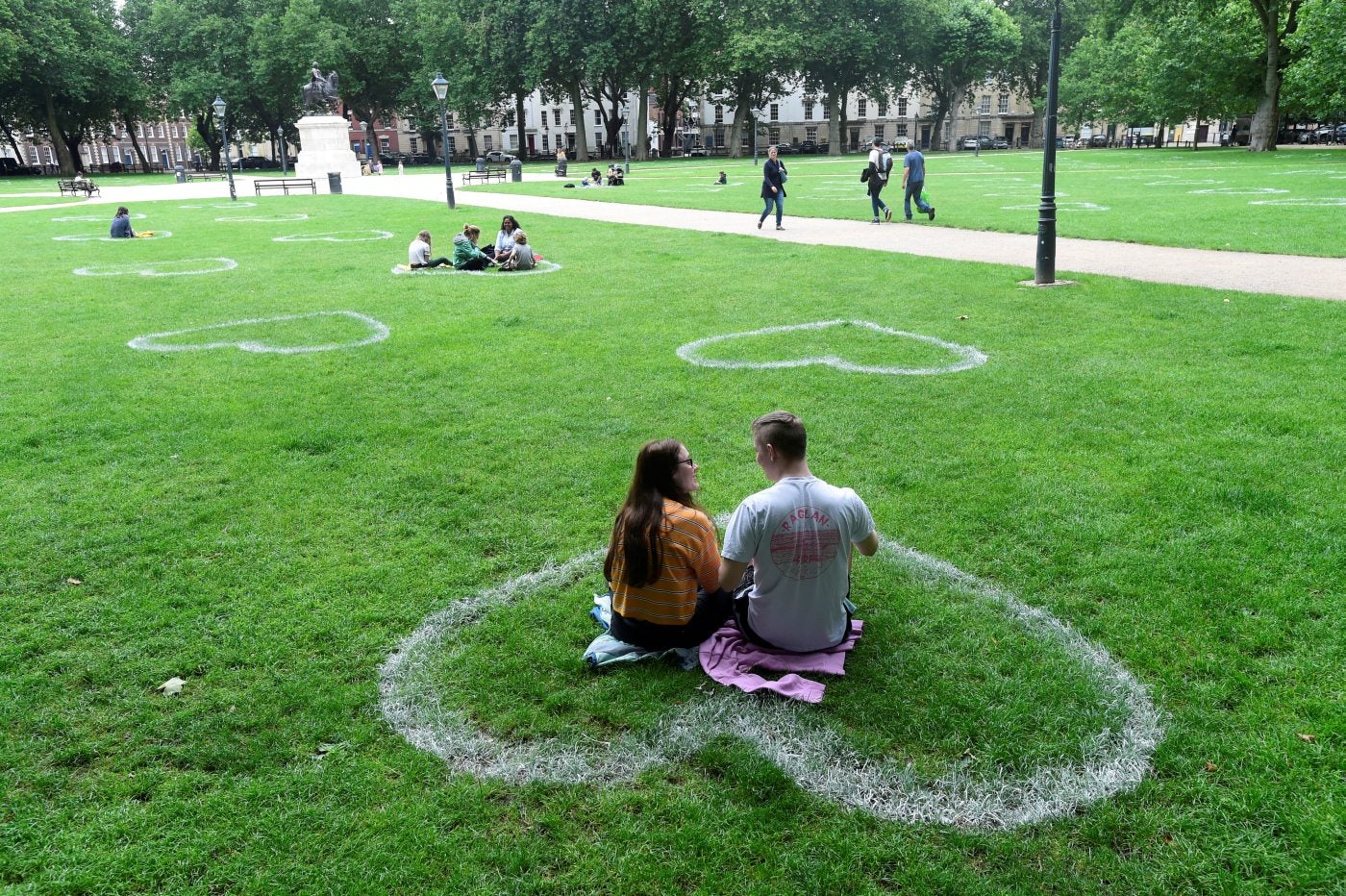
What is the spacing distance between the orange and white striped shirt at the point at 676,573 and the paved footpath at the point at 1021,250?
10.7m

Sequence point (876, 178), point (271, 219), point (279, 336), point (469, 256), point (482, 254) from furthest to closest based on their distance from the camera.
Result: point (271, 219) → point (876, 178) → point (482, 254) → point (469, 256) → point (279, 336)

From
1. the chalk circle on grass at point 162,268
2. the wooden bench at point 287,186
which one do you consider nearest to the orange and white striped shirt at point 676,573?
the chalk circle on grass at point 162,268

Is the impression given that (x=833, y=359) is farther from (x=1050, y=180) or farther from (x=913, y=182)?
(x=913, y=182)

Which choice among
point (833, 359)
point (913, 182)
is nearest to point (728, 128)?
point (913, 182)

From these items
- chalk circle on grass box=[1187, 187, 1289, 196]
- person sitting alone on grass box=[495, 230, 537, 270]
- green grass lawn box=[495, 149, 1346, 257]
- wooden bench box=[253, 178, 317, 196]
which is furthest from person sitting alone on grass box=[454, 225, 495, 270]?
wooden bench box=[253, 178, 317, 196]

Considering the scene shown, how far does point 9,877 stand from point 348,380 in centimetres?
660

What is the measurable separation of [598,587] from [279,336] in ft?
26.0

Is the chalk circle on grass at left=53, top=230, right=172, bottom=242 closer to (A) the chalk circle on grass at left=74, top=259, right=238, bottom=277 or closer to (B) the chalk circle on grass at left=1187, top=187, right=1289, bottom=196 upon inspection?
(A) the chalk circle on grass at left=74, top=259, right=238, bottom=277

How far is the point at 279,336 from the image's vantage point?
452 inches

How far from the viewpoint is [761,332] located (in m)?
10.9

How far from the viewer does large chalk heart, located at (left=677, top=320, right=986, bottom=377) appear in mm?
9203

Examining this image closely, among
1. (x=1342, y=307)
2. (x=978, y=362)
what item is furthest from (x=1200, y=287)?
(x=978, y=362)

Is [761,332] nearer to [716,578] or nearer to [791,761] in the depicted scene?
[716,578]

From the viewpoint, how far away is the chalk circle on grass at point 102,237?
74.3ft
